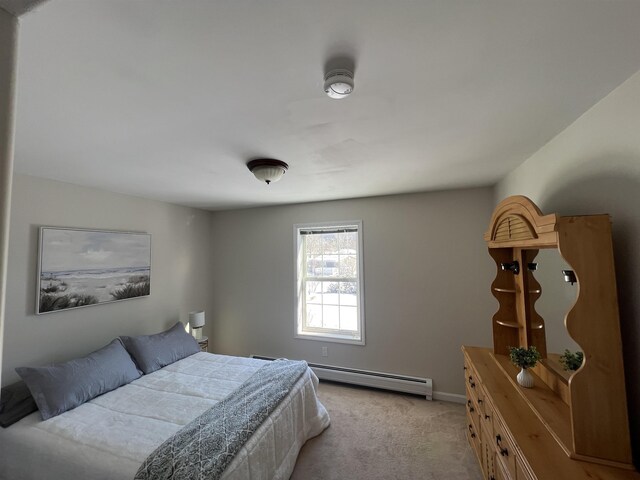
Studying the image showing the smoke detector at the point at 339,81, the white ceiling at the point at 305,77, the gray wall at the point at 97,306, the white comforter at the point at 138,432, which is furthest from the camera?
the gray wall at the point at 97,306

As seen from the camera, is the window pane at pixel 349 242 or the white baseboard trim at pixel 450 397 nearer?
the white baseboard trim at pixel 450 397

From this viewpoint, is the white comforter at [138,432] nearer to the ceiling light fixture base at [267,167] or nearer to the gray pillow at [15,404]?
the gray pillow at [15,404]

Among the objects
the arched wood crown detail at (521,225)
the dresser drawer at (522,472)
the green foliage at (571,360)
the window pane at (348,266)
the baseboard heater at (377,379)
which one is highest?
the arched wood crown detail at (521,225)

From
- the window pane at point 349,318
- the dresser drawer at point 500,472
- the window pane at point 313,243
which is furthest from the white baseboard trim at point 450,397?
the window pane at point 313,243

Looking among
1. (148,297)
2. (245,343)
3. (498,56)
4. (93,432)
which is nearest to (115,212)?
(148,297)

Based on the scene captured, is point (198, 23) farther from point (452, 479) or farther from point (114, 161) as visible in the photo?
point (452, 479)

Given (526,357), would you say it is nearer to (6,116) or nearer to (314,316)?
(6,116)

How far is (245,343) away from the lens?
4004mm

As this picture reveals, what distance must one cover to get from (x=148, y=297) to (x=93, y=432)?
1771 millimetres

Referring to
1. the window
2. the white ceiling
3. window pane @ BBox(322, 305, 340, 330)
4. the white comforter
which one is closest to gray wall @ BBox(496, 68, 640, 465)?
the white ceiling

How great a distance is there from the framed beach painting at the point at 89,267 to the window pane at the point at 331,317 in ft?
7.43

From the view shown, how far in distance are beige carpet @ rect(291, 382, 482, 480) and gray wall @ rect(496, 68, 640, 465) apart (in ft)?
4.43

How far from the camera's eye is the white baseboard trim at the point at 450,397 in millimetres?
2967

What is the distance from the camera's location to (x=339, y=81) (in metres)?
1.05
